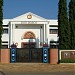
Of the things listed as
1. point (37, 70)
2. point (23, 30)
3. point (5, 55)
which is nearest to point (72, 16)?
point (5, 55)

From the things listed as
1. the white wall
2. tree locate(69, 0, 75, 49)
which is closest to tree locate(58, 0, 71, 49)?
tree locate(69, 0, 75, 49)

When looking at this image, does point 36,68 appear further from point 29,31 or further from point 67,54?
point 29,31

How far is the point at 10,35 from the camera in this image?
61.6 meters

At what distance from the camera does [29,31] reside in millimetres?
63375

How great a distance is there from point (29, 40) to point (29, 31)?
2044 millimetres

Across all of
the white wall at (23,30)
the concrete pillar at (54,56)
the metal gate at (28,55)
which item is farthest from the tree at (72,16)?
the white wall at (23,30)

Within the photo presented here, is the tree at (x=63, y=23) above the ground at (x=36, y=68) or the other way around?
above

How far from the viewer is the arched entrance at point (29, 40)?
62.1 metres

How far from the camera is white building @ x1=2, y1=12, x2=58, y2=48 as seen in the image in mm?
61594

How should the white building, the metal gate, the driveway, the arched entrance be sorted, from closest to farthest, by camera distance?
1. the driveway
2. the metal gate
3. the white building
4. the arched entrance

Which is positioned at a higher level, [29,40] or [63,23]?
[63,23]

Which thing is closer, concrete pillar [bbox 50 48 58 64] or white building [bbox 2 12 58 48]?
concrete pillar [bbox 50 48 58 64]

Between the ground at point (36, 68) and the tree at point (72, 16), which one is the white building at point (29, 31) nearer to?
the tree at point (72, 16)

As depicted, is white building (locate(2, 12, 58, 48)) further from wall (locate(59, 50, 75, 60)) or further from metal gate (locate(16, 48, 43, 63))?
wall (locate(59, 50, 75, 60))
